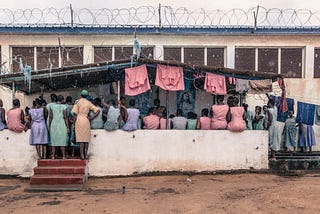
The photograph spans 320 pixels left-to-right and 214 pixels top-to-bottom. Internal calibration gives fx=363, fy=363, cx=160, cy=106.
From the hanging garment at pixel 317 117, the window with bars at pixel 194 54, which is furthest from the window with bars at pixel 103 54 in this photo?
the hanging garment at pixel 317 117

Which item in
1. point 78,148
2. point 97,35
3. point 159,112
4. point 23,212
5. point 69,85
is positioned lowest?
point 23,212

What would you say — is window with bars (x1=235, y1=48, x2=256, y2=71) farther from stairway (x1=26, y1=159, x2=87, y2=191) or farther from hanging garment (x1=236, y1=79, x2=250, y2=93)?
stairway (x1=26, y1=159, x2=87, y2=191)

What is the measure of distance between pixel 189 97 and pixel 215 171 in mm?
3950

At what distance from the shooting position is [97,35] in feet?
42.0

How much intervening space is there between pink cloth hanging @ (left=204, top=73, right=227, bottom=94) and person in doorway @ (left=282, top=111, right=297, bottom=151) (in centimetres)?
327

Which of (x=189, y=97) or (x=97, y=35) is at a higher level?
(x=97, y=35)

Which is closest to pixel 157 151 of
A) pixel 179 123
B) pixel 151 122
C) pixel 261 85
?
pixel 151 122

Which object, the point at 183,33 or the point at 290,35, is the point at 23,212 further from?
the point at 290,35

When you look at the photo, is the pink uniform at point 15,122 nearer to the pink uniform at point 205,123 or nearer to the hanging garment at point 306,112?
the pink uniform at point 205,123

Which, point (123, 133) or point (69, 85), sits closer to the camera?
point (123, 133)

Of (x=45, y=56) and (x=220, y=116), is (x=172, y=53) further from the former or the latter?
(x=45, y=56)

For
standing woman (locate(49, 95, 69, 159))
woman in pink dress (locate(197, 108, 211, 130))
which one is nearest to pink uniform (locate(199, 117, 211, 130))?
woman in pink dress (locate(197, 108, 211, 130))

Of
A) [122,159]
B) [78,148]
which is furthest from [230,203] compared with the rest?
[78,148]

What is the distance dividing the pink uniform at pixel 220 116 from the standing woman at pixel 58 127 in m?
3.72
